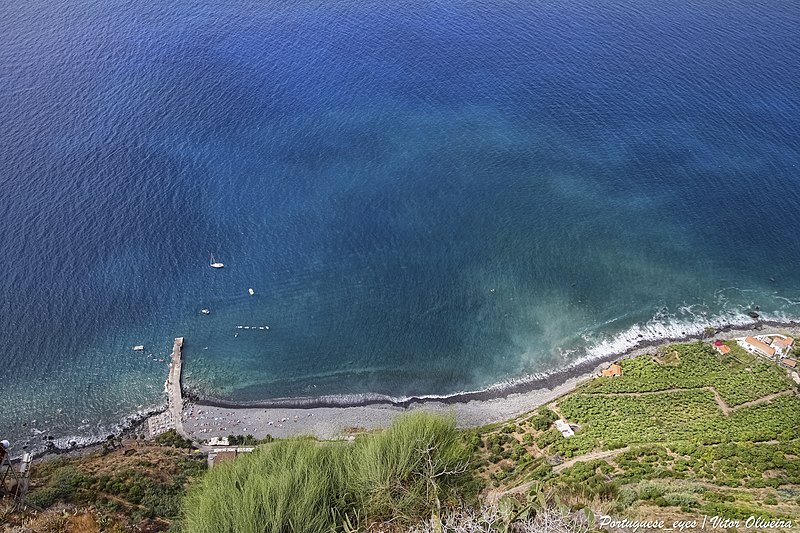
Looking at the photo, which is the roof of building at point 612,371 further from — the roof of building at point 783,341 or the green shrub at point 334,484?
the green shrub at point 334,484

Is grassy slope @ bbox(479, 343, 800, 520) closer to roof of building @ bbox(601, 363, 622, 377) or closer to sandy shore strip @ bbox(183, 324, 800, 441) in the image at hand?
roof of building @ bbox(601, 363, 622, 377)

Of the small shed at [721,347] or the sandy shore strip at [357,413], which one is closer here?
the sandy shore strip at [357,413]

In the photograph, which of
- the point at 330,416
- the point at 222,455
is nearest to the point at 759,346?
the point at 330,416

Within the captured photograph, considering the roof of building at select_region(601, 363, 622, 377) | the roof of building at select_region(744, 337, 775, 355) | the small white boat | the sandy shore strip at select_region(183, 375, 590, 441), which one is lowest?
the sandy shore strip at select_region(183, 375, 590, 441)

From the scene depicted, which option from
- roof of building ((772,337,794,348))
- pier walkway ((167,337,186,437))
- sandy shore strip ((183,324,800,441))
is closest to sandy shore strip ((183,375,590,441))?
sandy shore strip ((183,324,800,441))

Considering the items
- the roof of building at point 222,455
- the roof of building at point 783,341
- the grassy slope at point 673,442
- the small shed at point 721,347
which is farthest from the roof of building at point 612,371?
the roof of building at point 222,455

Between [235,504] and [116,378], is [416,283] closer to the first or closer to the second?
[116,378]
